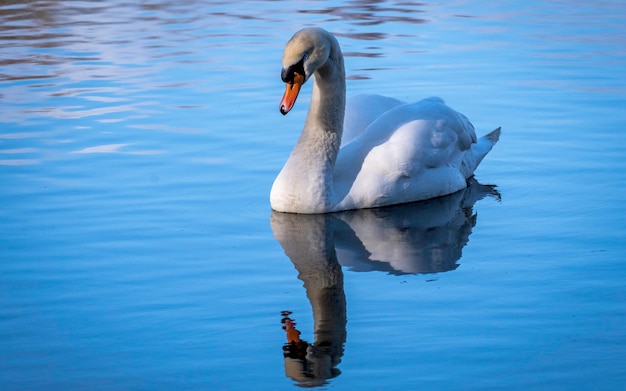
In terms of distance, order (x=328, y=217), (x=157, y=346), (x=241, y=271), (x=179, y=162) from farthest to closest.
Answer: (x=179, y=162) < (x=328, y=217) < (x=241, y=271) < (x=157, y=346)

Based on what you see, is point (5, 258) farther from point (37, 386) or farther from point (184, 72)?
point (184, 72)

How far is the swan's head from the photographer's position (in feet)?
27.0

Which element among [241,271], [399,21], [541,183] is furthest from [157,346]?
[399,21]

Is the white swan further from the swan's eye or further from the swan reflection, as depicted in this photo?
the swan reflection

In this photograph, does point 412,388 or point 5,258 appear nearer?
point 412,388

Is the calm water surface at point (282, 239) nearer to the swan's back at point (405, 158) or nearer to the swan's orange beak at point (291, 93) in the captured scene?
the swan's back at point (405, 158)

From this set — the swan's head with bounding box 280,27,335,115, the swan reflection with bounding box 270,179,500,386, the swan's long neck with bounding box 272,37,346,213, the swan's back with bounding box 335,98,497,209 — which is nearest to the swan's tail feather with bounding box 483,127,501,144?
the swan's back with bounding box 335,98,497,209

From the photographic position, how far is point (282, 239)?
7.77 meters

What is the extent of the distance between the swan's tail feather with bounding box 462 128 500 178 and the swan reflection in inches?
6.5

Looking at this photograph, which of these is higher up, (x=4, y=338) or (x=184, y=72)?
(x=4, y=338)

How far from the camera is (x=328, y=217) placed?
8.32 meters

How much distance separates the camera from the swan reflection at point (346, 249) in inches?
224

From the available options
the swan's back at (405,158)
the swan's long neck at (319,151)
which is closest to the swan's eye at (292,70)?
the swan's long neck at (319,151)

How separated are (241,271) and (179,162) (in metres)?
2.88
